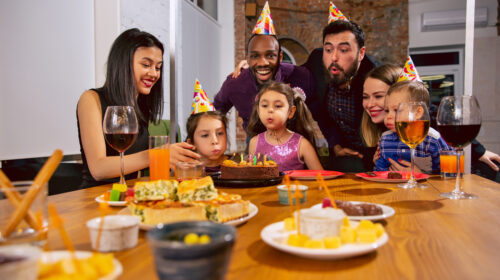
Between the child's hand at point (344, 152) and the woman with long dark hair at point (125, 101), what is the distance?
1.46 meters

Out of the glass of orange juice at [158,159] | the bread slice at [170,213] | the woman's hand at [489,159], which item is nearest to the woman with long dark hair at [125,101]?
the glass of orange juice at [158,159]

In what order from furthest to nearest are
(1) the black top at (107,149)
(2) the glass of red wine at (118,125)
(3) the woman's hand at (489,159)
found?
(3) the woman's hand at (489,159), (1) the black top at (107,149), (2) the glass of red wine at (118,125)

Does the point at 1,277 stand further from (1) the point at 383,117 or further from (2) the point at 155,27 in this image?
(2) the point at 155,27

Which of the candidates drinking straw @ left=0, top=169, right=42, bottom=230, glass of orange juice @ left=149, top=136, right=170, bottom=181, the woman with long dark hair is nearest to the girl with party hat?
the woman with long dark hair

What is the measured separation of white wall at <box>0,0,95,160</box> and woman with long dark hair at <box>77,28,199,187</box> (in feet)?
3.16

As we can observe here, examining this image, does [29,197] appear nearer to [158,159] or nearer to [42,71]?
[158,159]

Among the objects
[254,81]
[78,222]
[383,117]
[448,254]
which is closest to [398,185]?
[448,254]

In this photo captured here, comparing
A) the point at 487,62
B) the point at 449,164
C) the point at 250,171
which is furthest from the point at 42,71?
the point at 487,62

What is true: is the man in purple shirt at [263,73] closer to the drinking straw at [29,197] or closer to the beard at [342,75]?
the beard at [342,75]

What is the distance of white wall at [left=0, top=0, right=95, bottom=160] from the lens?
246 cm

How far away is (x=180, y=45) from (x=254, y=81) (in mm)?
2025

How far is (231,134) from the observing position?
5.31m

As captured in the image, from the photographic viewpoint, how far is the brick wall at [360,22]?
3643 mm

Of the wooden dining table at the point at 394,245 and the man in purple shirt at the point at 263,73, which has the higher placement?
the man in purple shirt at the point at 263,73
